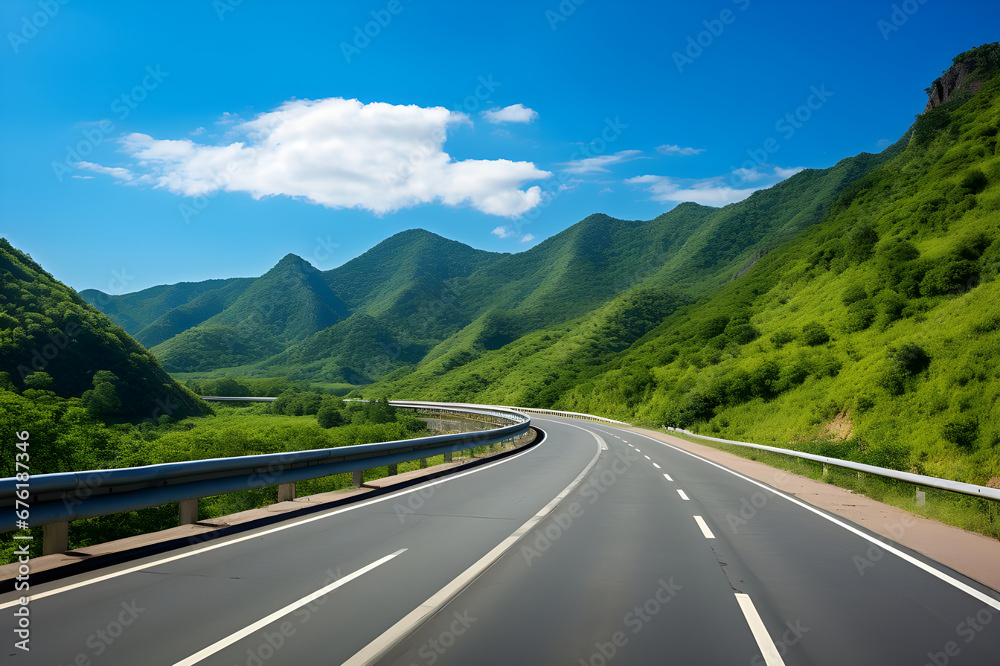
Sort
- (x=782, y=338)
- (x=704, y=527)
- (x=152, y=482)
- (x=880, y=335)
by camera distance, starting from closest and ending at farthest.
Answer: (x=152, y=482) < (x=704, y=527) < (x=880, y=335) < (x=782, y=338)

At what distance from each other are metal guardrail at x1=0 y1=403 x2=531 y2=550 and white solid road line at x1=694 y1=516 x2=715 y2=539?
6205mm

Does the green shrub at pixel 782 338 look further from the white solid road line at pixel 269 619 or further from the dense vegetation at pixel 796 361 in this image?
the white solid road line at pixel 269 619

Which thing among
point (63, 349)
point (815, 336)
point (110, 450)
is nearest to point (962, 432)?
point (815, 336)

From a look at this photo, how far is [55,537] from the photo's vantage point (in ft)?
19.9

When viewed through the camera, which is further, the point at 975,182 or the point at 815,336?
the point at 975,182

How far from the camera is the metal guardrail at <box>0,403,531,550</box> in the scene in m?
5.54

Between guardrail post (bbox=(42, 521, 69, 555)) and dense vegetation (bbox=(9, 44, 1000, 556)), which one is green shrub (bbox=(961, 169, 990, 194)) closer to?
dense vegetation (bbox=(9, 44, 1000, 556))

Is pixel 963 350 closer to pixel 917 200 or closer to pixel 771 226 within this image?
pixel 917 200

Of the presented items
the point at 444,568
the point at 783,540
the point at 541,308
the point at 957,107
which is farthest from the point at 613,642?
the point at 541,308

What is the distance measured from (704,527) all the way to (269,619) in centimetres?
644

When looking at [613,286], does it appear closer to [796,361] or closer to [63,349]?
[796,361]

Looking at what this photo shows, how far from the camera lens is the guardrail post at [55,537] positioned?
602 centimetres

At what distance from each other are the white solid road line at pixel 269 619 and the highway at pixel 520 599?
2 cm

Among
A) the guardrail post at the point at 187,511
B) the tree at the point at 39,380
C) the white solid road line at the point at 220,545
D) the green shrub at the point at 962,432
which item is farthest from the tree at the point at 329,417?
the guardrail post at the point at 187,511
